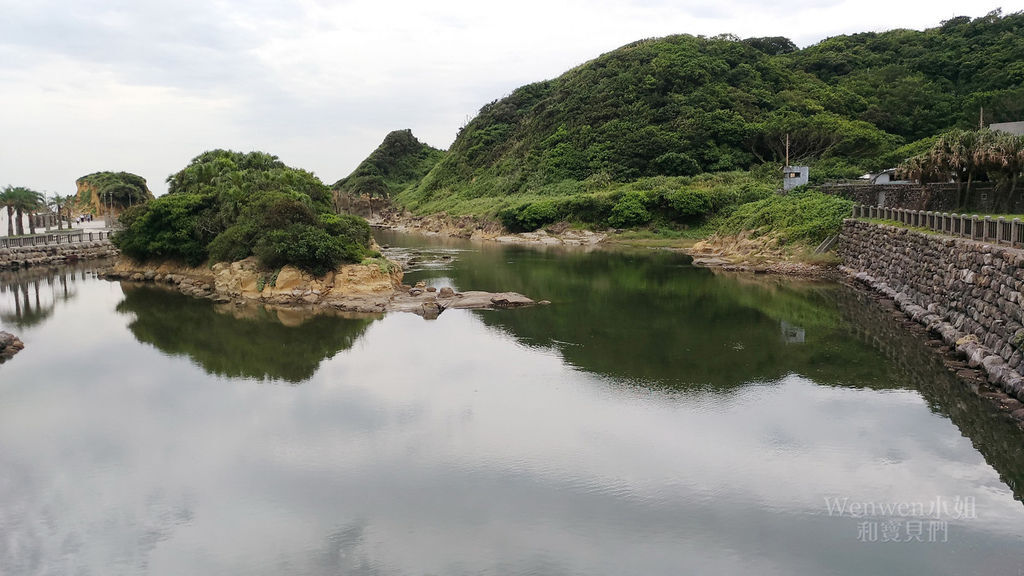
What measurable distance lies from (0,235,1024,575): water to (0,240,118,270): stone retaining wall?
34270mm

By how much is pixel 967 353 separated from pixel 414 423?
1638cm

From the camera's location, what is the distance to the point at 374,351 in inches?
1047

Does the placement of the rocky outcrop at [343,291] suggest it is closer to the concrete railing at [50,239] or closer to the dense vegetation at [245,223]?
the dense vegetation at [245,223]

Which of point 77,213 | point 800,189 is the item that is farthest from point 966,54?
point 77,213

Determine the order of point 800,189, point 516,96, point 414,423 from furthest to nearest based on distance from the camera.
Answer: point 516,96 < point 800,189 < point 414,423

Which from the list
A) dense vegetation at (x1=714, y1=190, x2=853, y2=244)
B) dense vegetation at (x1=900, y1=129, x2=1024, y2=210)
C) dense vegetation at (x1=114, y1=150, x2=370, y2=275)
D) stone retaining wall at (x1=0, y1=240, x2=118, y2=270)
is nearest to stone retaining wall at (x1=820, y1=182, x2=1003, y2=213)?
dense vegetation at (x1=900, y1=129, x2=1024, y2=210)

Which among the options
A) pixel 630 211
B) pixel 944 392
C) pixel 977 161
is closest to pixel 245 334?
pixel 944 392

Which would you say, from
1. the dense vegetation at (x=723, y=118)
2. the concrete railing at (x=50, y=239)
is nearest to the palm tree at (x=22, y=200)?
the concrete railing at (x=50, y=239)

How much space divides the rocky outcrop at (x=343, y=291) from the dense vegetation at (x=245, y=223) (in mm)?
905

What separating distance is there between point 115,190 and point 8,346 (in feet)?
299

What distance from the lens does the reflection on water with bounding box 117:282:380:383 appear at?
25.6m

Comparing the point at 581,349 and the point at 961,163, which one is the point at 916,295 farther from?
the point at 581,349

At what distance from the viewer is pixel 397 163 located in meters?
161

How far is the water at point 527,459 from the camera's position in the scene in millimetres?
12227
